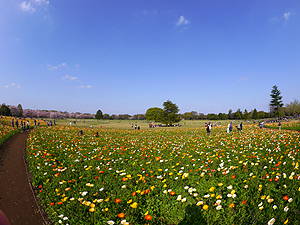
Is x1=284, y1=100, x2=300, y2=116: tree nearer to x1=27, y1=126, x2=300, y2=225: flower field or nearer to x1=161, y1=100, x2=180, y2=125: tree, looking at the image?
x1=161, y1=100, x2=180, y2=125: tree

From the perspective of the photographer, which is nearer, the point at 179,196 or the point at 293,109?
the point at 179,196

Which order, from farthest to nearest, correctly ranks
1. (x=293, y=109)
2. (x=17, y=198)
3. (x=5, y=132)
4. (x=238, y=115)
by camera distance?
(x=238, y=115), (x=293, y=109), (x=5, y=132), (x=17, y=198)

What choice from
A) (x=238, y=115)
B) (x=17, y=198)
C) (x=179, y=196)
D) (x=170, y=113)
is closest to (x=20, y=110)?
(x=170, y=113)

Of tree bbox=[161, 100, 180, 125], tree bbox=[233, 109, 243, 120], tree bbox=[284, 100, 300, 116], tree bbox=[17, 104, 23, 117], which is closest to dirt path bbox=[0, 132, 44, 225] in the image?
tree bbox=[161, 100, 180, 125]

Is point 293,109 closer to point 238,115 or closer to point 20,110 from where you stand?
point 238,115

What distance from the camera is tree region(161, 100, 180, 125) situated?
65.1 metres

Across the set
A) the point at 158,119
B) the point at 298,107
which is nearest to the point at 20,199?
the point at 158,119

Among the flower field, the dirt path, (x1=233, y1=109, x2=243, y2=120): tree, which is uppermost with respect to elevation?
(x1=233, y1=109, x2=243, y2=120): tree

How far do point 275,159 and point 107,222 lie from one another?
6.75 meters

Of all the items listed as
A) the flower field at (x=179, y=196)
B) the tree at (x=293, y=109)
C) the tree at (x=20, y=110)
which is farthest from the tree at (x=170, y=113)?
the tree at (x=20, y=110)

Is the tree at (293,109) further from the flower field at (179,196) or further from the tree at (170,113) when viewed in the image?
the flower field at (179,196)

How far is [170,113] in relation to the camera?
215 ft

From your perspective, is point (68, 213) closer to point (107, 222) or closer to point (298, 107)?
point (107, 222)

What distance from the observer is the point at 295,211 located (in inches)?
138
